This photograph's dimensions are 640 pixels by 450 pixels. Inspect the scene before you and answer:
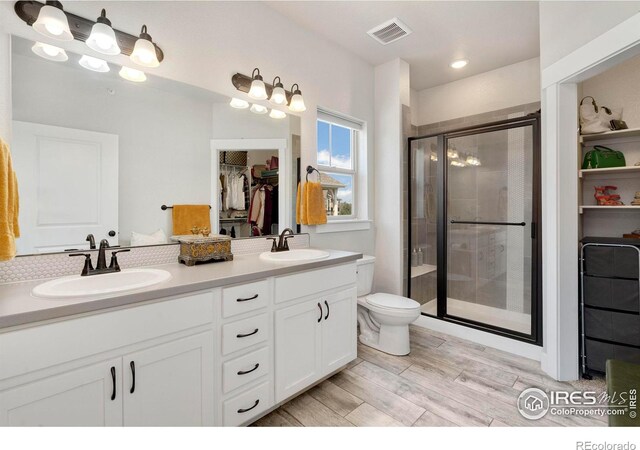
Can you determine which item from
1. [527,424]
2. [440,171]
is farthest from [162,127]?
[527,424]

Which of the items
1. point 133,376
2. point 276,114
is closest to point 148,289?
point 133,376

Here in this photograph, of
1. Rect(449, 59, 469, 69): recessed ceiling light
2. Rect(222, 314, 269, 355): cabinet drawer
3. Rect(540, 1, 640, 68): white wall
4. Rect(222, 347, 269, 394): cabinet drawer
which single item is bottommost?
Rect(222, 347, 269, 394): cabinet drawer

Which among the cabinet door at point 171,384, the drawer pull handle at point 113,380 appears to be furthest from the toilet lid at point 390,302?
the drawer pull handle at point 113,380

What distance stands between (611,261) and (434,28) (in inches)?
85.5

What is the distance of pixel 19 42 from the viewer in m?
1.28

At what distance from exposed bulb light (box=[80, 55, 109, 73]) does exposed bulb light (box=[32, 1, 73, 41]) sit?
0.13 meters

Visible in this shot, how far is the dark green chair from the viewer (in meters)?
0.89

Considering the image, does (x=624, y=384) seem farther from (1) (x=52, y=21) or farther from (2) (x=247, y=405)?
(1) (x=52, y=21)

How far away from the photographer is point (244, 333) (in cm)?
142

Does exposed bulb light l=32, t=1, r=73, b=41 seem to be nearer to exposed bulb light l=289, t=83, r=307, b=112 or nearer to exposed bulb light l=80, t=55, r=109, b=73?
exposed bulb light l=80, t=55, r=109, b=73

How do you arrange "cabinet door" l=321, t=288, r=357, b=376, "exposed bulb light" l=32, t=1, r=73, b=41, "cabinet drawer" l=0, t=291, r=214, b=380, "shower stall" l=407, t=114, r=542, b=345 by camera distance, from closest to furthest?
"cabinet drawer" l=0, t=291, r=214, b=380, "exposed bulb light" l=32, t=1, r=73, b=41, "cabinet door" l=321, t=288, r=357, b=376, "shower stall" l=407, t=114, r=542, b=345

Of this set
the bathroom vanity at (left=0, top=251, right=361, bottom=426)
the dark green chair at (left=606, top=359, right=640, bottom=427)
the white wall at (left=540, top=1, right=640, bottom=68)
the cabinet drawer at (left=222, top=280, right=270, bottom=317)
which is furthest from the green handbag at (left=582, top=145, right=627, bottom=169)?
the cabinet drawer at (left=222, top=280, right=270, bottom=317)

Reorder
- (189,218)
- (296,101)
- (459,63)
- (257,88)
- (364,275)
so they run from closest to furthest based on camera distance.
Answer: (189,218) < (257,88) < (296,101) < (364,275) < (459,63)

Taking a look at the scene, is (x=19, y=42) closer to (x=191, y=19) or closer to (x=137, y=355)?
(x=191, y=19)
